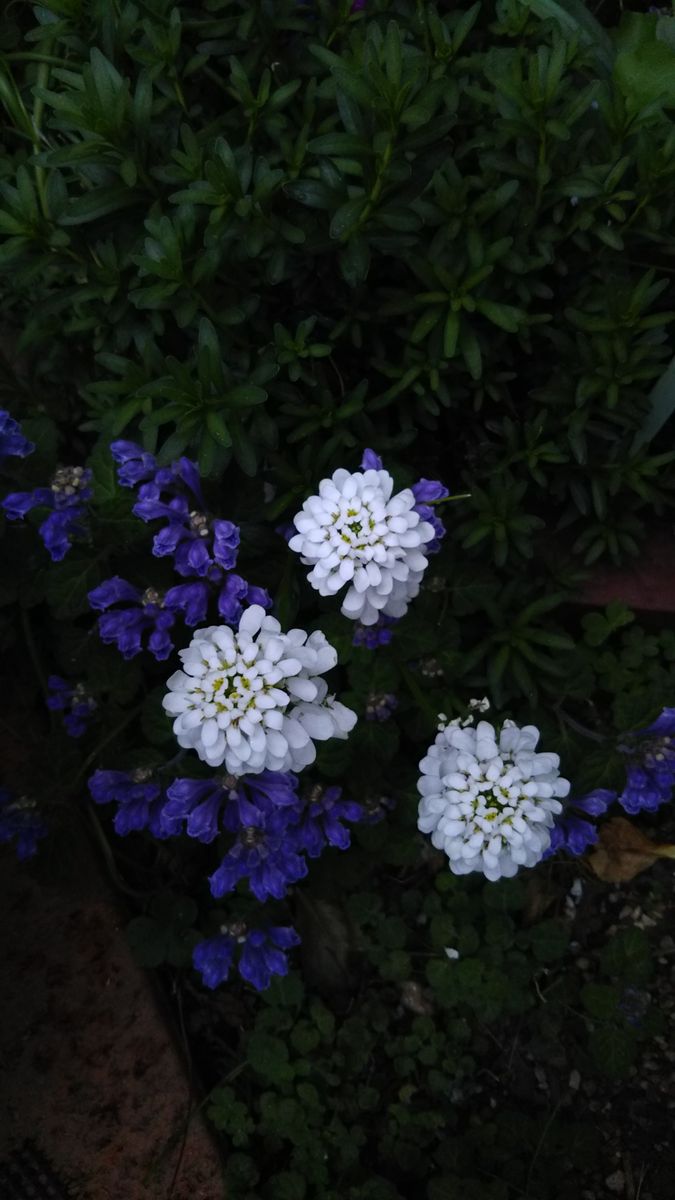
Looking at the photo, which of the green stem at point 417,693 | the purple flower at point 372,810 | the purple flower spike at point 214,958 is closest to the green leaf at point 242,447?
the green stem at point 417,693

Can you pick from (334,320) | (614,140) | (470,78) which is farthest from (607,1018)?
(470,78)

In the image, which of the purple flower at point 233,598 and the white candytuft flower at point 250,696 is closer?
the white candytuft flower at point 250,696

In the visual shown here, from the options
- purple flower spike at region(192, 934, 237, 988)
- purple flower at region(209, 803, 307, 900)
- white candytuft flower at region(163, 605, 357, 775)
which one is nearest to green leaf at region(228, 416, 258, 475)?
white candytuft flower at region(163, 605, 357, 775)

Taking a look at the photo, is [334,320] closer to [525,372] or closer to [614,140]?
[525,372]

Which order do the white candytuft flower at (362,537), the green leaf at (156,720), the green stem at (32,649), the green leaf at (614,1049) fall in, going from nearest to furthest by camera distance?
1. the white candytuft flower at (362,537)
2. the green leaf at (156,720)
3. the green leaf at (614,1049)
4. the green stem at (32,649)

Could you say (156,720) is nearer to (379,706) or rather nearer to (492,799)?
(379,706)

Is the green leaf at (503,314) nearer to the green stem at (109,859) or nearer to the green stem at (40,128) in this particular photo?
the green stem at (40,128)

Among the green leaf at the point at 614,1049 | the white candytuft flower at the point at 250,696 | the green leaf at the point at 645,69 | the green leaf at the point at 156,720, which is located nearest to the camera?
the white candytuft flower at the point at 250,696
